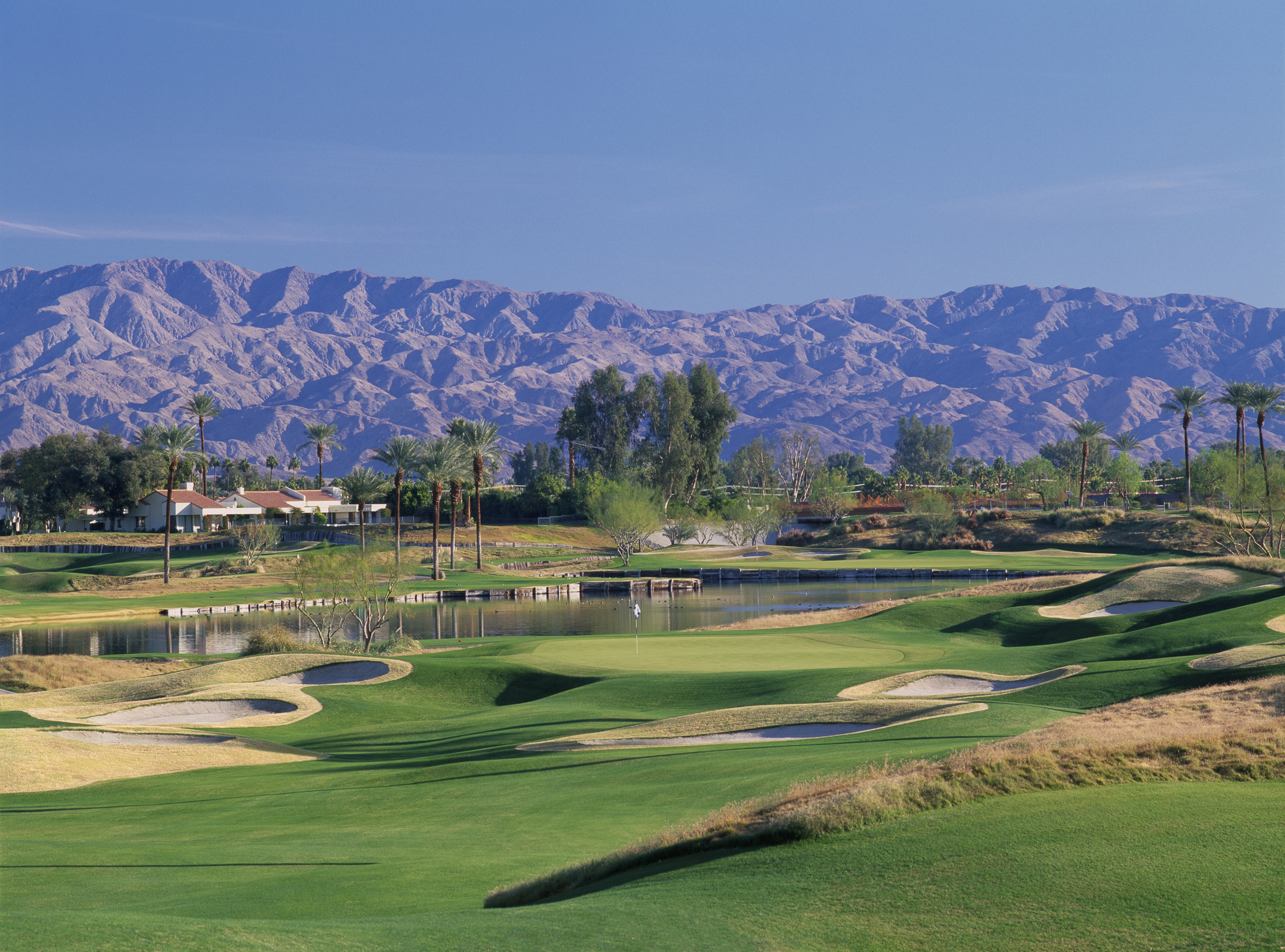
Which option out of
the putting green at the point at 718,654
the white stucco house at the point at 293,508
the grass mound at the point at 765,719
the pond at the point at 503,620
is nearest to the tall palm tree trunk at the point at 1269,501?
the pond at the point at 503,620

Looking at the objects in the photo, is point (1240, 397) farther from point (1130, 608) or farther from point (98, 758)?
point (98, 758)

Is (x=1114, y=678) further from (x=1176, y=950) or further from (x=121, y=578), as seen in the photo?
(x=121, y=578)

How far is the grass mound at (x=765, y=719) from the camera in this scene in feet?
71.7

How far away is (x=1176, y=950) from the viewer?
7.46 m

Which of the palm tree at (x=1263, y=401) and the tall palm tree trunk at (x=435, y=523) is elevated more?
the palm tree at (x=1263, y=401)

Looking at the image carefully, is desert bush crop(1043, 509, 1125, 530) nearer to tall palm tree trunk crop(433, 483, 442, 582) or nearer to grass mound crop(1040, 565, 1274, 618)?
tall palm tree trunk crop(433, 483, 442, 582)

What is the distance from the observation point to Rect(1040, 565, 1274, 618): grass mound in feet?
143

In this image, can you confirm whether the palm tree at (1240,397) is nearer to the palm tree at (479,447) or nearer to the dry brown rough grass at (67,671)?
the palm tree at (479,447)

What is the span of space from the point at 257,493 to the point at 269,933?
145m

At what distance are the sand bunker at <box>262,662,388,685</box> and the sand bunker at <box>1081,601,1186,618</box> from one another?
1063 inches

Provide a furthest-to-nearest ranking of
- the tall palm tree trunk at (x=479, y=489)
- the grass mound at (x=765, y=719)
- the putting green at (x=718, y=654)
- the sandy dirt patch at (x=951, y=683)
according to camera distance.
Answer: the tall palm tree trunk at (x=479, y=489) < the putting green at (x=718, y=654) < the sandy dirt patch at (x=951, y=683) < the grass mound at (x=765, y=719)

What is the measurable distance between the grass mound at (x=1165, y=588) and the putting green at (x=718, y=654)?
379 inches

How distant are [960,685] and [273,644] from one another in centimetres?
2625

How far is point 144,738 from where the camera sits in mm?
25672
